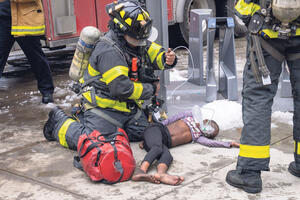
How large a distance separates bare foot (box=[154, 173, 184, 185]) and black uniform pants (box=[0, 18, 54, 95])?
9.07ft

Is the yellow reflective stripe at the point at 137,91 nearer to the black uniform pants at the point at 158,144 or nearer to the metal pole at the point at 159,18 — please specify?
the black uniform pants at the point at 158,144

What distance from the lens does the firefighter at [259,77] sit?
3.17m

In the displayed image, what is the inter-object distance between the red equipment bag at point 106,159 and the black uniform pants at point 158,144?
0.23 m

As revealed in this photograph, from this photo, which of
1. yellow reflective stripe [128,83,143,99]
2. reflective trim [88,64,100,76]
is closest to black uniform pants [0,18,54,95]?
reflective trim [88,64,100,76]

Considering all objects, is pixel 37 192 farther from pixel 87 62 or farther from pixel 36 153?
pixel 87 62

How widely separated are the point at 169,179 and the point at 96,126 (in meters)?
0.88

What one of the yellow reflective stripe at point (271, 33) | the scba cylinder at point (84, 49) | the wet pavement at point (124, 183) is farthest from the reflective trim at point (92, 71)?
the yellow reflective stripe at point (271, 33)

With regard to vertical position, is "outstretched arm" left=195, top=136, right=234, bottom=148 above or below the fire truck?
below

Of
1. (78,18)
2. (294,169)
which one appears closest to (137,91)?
(294,169)

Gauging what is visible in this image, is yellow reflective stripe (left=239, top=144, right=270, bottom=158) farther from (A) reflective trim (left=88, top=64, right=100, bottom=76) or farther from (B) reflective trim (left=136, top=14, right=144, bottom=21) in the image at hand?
(A) reflective trim (left=88, top=64, right=100, bottom=76)

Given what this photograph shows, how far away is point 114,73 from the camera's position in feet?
12.6

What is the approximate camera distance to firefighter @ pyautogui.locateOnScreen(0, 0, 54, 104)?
5355 millimetres

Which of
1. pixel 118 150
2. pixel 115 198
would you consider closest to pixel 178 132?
pixel 118 150

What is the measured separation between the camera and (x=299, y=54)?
3229mm
